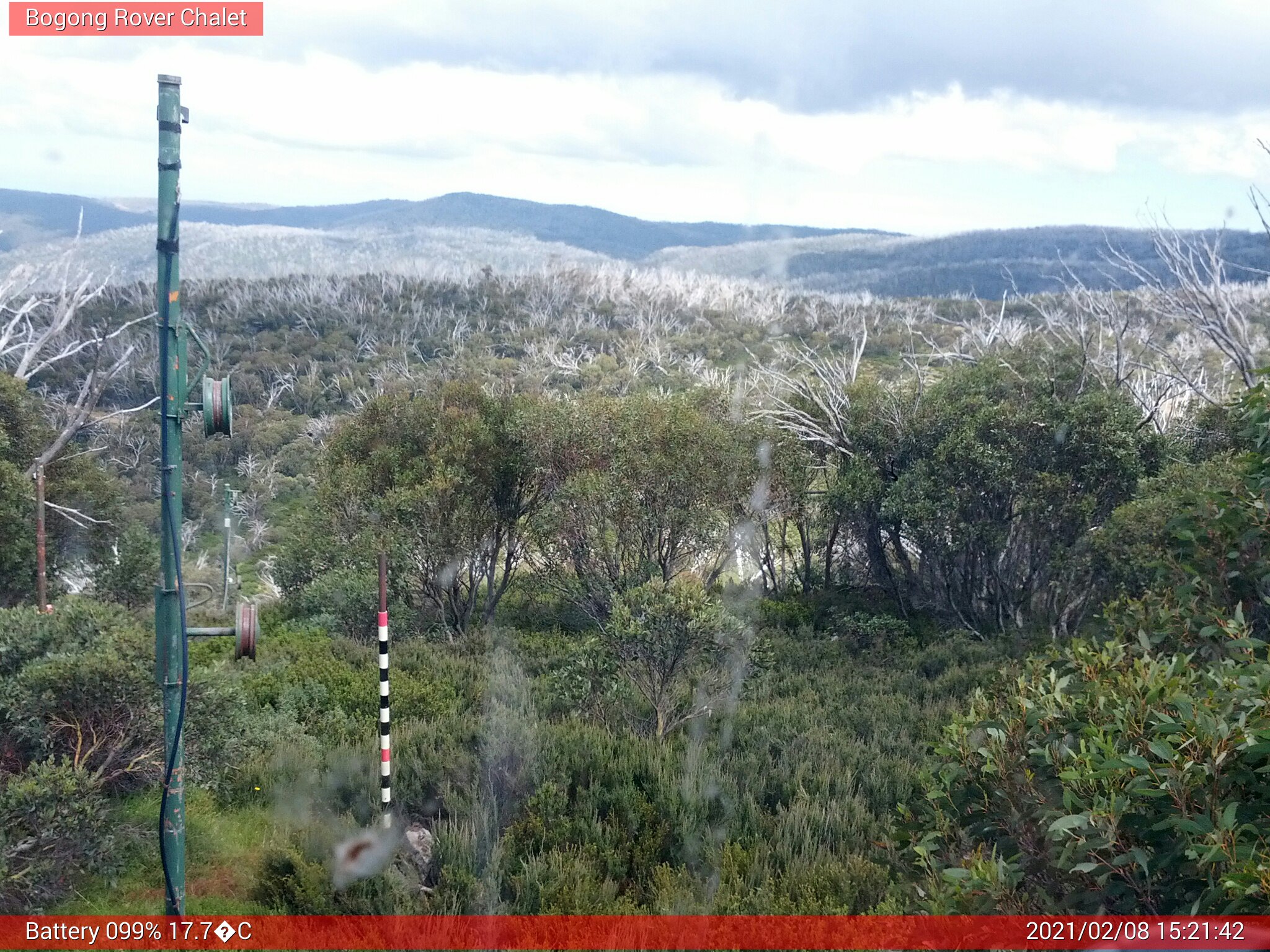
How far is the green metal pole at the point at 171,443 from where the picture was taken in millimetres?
3998

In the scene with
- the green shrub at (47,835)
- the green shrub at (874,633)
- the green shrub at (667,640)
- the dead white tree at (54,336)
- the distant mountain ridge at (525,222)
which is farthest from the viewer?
the distant mountain ridge at (525,222)

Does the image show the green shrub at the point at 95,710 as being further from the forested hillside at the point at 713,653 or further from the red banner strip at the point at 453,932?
the red banner strip at the point at 453,932

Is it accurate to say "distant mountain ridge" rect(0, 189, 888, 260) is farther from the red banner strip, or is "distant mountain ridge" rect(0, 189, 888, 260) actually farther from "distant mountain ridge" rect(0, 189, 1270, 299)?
the red banner strip

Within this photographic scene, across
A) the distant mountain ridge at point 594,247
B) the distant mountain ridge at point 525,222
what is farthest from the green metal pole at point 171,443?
the distant mountain ridge at point 525,222

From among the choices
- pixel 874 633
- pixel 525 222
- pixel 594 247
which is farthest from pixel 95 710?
pixel 525 222

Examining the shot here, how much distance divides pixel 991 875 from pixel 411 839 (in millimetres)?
3992

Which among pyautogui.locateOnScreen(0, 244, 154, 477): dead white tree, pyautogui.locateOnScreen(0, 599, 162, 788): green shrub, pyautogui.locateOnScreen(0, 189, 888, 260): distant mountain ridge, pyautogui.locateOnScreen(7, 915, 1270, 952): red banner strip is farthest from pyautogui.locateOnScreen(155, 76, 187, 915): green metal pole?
pyautogui.locateOnScreen(0, 189, 888, 260): distant mountain ridge

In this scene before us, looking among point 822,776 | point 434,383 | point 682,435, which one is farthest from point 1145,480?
point 434,383

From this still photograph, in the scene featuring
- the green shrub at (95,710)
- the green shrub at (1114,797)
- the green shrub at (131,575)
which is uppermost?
the green shrub at (1114,797)

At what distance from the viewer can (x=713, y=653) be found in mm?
9742

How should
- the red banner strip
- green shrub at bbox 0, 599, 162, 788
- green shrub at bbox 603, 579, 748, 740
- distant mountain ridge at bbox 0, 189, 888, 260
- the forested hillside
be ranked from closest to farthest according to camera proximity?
the forested hillside < the red banner strip < green shrub at bbox 0, 599, 162, 788 < green shrub at bbox 603, 579, 748, 740 < distant mountain ridge at bbox 0, 189, 888, 260

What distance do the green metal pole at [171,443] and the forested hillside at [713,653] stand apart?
4.73ft

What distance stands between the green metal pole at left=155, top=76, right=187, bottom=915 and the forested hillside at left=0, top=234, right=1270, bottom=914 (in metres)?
1.44

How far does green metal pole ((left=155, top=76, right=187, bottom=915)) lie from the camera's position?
13.1 ft
